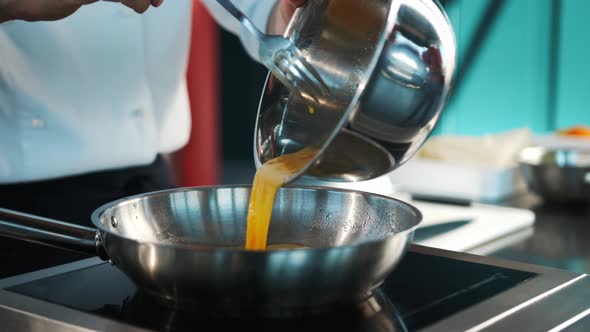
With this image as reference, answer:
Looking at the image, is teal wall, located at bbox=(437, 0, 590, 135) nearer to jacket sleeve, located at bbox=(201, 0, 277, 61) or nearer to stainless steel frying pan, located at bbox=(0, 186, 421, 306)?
jacket sleeve, located at bbox=(201, 0, 277, 61)

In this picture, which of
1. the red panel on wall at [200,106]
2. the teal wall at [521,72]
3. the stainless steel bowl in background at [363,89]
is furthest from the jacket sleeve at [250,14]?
the teal wall at [521,72]

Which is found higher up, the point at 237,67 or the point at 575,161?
the point at 575,161

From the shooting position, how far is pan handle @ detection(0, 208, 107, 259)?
654 mm

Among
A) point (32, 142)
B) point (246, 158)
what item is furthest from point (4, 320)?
point (246, 158)

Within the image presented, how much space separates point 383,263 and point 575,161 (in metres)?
1.07

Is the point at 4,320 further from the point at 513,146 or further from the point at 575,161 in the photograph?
the point at 513,146

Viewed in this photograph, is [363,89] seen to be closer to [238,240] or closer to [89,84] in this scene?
[238,240]

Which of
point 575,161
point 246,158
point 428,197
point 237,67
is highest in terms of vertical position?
point 575,161

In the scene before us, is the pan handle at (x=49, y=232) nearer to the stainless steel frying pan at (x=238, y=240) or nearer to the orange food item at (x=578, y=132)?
the stainless steel frying pan at (x=238, y=240)

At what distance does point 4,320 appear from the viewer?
0.61 metres

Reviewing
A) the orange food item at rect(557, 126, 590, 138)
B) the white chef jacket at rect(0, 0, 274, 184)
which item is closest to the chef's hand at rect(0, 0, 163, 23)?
the white chef jacket at rect(0, 0, 274, 184)

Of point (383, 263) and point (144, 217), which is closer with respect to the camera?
point (383, 263)

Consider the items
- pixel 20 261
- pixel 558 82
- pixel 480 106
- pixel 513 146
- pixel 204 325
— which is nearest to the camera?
pixel 204 325

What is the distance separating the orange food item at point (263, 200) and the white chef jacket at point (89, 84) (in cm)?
46
